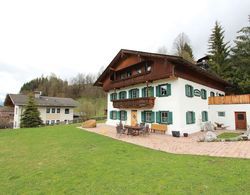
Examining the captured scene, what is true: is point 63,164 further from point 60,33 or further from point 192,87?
point 60,33

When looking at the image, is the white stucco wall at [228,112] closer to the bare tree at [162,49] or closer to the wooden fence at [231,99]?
the wooden fence at [231,99]

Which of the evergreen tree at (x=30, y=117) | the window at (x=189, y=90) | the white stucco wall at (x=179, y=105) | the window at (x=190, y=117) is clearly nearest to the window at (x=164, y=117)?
the white stucco wall at (x=179, y=105)

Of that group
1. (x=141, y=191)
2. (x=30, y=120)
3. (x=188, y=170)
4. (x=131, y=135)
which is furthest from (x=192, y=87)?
(x=30, y=120)

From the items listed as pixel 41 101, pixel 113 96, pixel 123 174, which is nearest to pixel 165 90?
pixel 113 96

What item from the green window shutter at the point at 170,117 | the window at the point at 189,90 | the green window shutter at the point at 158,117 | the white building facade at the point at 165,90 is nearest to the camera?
the white building facade at the point at 165,90

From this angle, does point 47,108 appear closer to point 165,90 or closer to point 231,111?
point 165,90

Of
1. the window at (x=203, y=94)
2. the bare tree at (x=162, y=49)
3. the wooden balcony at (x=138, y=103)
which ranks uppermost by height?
the bare tree at (x=162, y=49)

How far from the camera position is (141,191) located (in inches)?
169

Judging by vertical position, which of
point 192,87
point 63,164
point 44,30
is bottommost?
point 63,164

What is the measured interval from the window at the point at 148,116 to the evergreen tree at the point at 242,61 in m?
14.2

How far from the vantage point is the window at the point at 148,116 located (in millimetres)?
15666

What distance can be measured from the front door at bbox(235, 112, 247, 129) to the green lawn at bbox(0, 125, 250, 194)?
11357 mm

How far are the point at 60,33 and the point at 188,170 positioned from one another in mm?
17961

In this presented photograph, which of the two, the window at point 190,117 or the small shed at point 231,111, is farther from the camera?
the small shed at point 231,111
